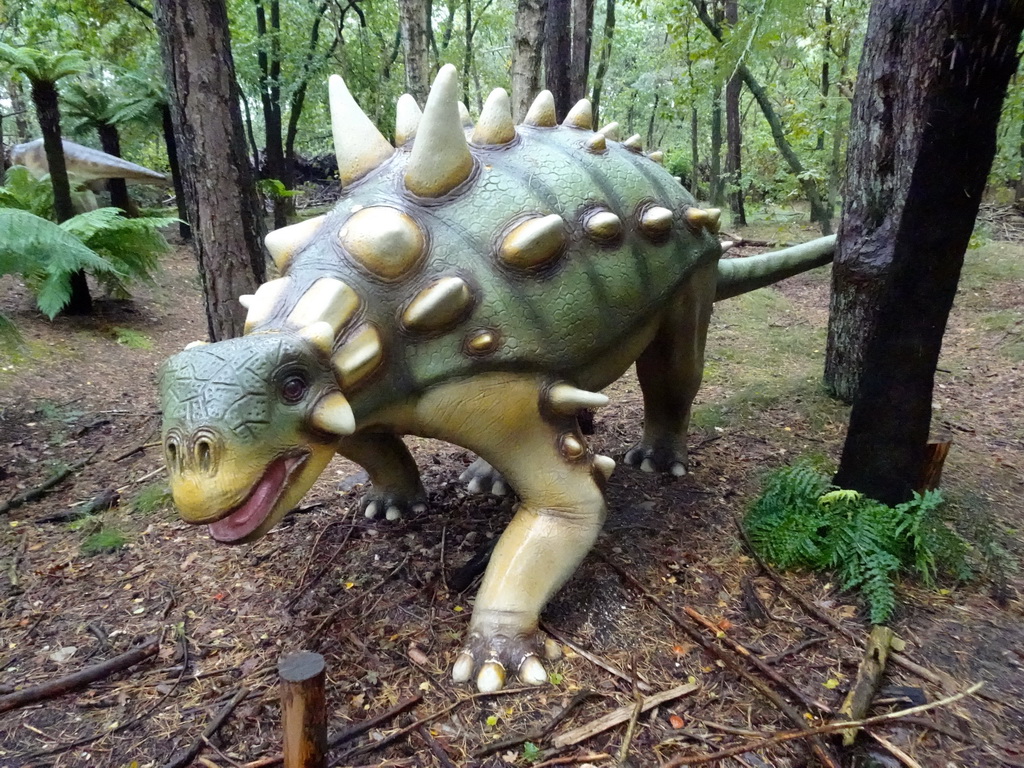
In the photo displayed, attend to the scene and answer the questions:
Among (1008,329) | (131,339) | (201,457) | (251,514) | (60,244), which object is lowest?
(1008,329)

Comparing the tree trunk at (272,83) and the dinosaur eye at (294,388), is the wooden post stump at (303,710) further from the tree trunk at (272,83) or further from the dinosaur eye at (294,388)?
the tree trunk at (272,83)

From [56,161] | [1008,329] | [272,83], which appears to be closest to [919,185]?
[1008,329]

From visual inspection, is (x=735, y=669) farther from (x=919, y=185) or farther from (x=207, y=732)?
(x=919, y=185)

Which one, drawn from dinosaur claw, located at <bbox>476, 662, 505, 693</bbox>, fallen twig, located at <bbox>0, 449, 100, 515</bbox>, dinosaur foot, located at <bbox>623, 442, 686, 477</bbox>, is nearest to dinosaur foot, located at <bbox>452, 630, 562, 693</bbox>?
dinosaur claw, located at <bbox>476, 662, 505, 693</bbox>

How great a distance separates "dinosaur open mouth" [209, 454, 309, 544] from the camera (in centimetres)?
206

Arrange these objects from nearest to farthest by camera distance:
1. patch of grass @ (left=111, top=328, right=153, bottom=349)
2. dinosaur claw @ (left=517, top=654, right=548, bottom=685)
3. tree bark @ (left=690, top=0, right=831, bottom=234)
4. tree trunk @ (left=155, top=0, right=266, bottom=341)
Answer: dinosaur claw @ (left=517, top=654, right=548, bottom=685)
tree trunk @ (left=155, top=0, right=266, bottom=341)
patch of grass @ (left=111, top=328, right=153, bottom=349)
tree bark @ (left=690, top=0, right=831, bottom=234)

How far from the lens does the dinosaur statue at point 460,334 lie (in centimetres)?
206

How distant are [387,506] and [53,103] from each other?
21.6ft

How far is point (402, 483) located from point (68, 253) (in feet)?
10.5

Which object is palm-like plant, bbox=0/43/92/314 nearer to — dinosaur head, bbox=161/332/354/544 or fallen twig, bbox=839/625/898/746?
dinosaur head, bbox=161/332/354/544

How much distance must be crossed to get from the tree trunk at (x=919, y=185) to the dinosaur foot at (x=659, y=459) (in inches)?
37.9

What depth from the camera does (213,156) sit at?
11.5 feet

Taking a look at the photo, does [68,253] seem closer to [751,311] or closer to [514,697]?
[514,697]

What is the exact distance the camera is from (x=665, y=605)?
9.85 ft
